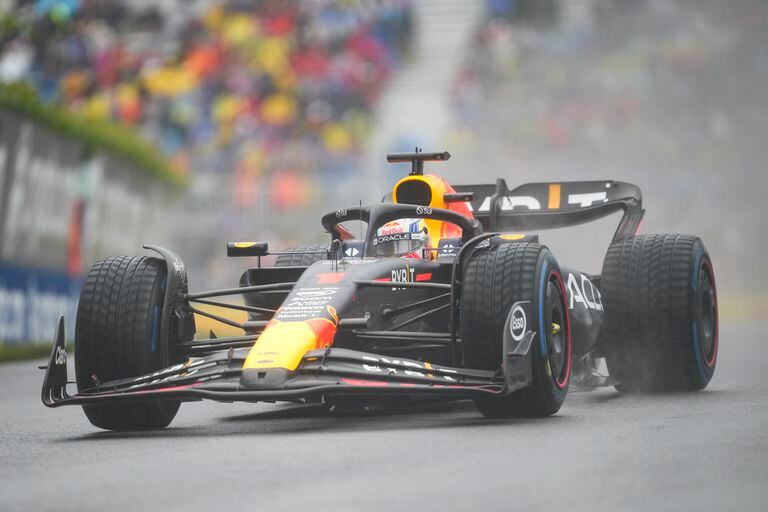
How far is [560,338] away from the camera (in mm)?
7082

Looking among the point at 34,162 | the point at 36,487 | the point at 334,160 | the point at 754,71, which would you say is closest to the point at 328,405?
the point at 36,487

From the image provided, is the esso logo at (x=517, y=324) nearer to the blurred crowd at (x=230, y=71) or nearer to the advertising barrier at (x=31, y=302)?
the advertising barrier at (x=31, y=302)

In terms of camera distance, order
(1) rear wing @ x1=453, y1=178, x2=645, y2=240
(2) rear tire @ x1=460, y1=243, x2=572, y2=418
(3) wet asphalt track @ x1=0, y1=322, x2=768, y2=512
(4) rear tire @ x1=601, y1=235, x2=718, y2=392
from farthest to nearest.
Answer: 1. (1) rear wing @ x1=453, y1=178, x2=645, y2=240
2. (4) rear tire @ x1=601, y1=235, x2=718, y2=392
3. (2) rear tire @ x1=460, y1=243, x2=572, y2=418
4. (3) wet asphalt track @ x1=0, y1=322, x2=768, y2=512

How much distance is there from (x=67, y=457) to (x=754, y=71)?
28541 millimetres

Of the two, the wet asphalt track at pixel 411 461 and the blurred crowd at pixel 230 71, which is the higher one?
the blurred crowd at pixel 230 71

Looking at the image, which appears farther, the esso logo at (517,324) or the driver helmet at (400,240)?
the driver helmet at (400,240)

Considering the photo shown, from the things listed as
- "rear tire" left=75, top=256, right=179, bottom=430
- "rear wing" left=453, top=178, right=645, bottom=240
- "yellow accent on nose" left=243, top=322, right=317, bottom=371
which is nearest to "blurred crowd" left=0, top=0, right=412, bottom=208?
"rear wing" left=453, top=178, right=645, bottom=240

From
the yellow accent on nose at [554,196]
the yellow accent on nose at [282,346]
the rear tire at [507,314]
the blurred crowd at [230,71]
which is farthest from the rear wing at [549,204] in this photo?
the blurred crowd at [230,71]

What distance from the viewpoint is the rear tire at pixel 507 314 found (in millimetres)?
6523

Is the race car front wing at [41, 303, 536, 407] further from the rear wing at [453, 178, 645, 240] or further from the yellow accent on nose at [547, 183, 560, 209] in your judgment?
the yellow accent on nose at [547, 183, 560, 209]

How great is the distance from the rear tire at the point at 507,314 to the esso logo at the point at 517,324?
0.21ft

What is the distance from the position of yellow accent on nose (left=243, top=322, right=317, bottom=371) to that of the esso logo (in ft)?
3.07

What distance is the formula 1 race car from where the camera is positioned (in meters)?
6.30

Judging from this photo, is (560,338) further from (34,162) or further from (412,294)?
(34,162)
